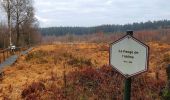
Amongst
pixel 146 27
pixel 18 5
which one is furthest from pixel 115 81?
pixel 146 27

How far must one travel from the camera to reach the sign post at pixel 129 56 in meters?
4.95

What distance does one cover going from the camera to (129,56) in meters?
5.04

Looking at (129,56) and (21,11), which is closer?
(129,56)

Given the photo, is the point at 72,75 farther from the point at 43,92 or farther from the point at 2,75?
the point at 2,75

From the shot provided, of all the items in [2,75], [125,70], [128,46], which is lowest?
[2,75]

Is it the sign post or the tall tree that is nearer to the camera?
the sign post

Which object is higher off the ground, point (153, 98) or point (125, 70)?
point (125, 70)

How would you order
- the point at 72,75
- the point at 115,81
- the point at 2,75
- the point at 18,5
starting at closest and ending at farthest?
the point at 115,81 → the point at 72,75 → the point at 2,75 → the point at 18,5

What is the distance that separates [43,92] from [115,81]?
8.50ft

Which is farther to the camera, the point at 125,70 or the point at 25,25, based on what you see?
the point at 25,25

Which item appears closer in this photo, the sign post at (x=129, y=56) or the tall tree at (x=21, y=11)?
the sign post at (x=129, y=56)

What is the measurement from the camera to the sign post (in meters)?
4.95

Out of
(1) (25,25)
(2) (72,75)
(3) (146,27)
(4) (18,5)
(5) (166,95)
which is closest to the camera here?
(5) (166,95)

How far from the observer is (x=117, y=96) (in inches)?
393
